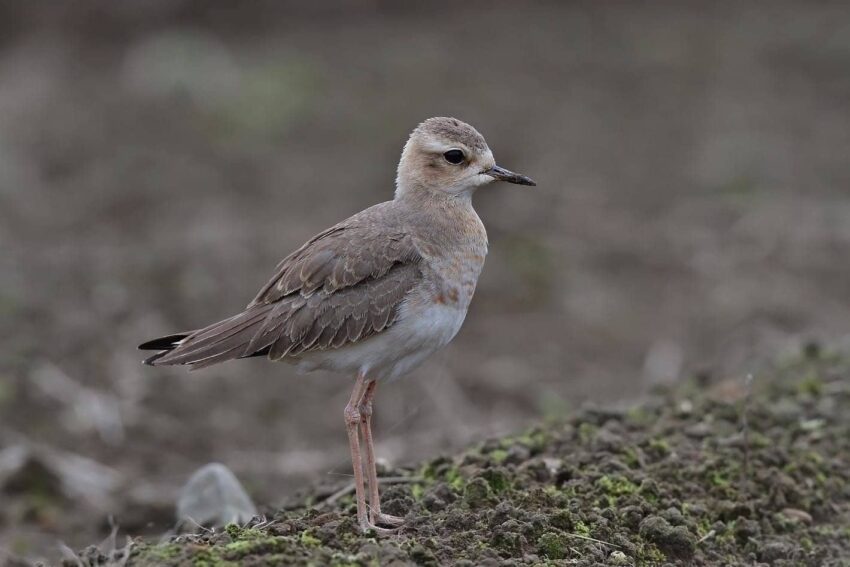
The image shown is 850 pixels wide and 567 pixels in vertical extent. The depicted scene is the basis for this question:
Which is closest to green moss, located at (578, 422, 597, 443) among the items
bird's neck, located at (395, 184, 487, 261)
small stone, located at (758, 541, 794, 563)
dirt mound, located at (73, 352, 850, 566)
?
dirt mound, located at (73, 352, 850, 566)

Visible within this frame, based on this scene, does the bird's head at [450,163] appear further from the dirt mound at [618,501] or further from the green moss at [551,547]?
the green moss at [551,547]

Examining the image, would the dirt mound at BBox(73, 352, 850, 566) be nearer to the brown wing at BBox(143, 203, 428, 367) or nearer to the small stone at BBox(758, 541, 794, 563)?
the small stone at BBox(758, 541, 794, 563)

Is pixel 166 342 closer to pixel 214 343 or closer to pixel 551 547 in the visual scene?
pixel 214 343

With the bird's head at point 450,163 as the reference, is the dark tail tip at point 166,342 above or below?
below

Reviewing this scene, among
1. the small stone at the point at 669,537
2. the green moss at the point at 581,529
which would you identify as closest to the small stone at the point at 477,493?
the green moss at the point at 581,529

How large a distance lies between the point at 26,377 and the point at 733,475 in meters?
6.73

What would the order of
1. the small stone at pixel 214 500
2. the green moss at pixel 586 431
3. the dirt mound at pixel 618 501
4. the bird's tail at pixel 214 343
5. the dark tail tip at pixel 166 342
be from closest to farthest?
the dirt mound at pixel 618 501
the bird's tail at pixel 214 343
the dark tail tip at pixel 166 342
the small stone at pixel 214 500
the green moss at pixel 586 431

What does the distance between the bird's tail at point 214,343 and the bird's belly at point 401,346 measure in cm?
35

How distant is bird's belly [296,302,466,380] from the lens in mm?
7102

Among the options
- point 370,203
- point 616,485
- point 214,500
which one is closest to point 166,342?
point 214,500

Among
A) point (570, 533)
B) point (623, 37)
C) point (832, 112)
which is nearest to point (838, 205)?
point (832, 112)

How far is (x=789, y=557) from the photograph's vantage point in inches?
286

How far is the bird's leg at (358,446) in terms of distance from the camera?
6766mm

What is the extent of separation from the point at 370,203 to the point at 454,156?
931cm
